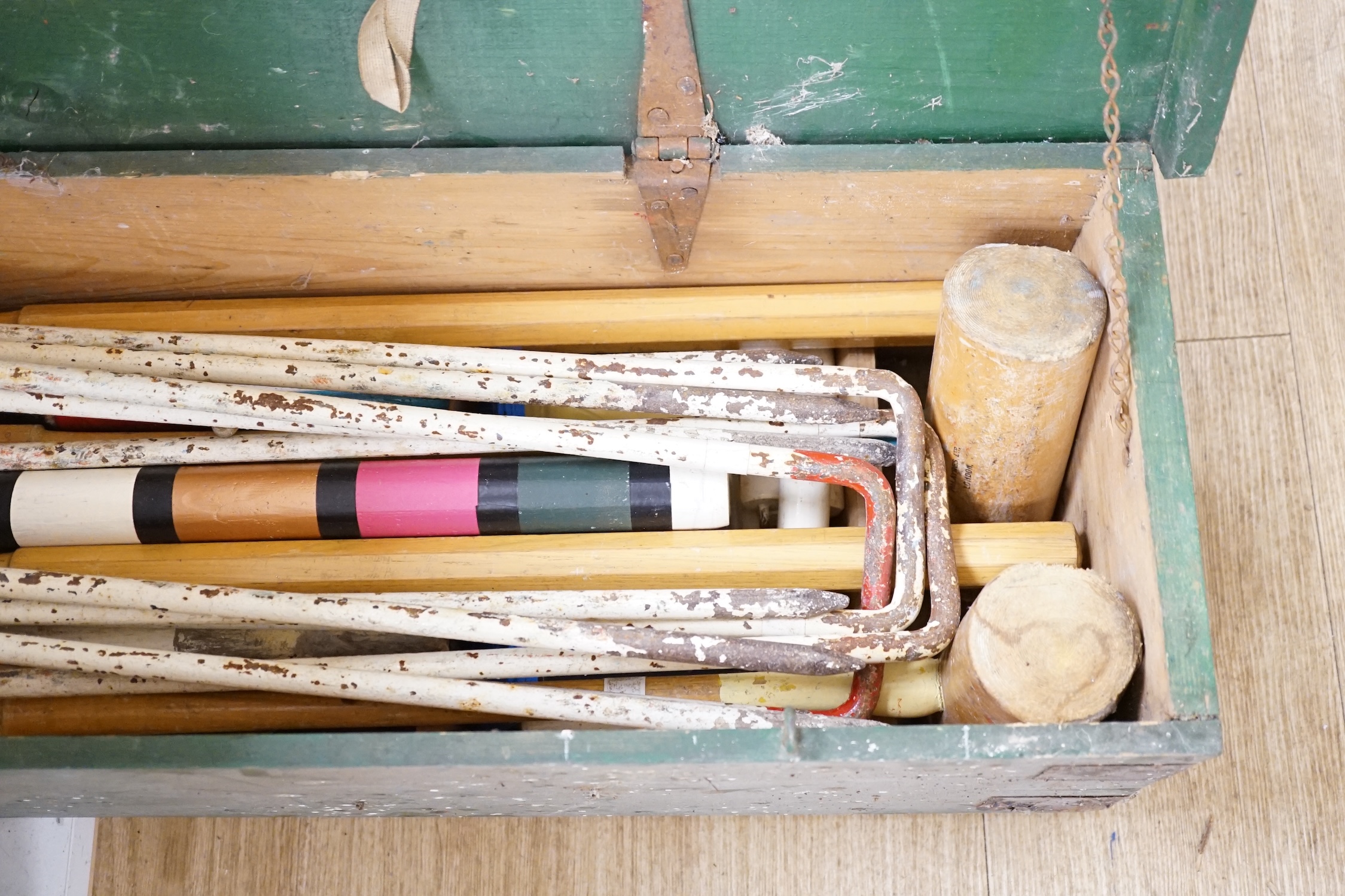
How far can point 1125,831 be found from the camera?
4.39ft

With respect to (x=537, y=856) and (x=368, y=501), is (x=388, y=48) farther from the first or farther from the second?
(x=537, y=856)

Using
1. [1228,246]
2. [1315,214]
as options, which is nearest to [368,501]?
[1228,246]

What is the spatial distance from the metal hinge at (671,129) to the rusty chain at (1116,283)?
1.19 ft

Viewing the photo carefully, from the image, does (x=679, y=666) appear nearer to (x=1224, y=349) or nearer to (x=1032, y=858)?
(x=1032, y=858)

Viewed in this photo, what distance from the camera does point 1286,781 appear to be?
1.37 metres

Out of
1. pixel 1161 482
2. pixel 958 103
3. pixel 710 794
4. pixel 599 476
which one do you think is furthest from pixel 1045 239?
pixel 710 794

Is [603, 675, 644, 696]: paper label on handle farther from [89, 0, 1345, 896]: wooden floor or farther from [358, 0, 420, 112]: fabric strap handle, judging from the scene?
[358, 0, 420, 112]: fabric strap handle

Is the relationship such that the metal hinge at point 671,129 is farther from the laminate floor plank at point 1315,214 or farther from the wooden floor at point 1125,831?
the laminate floor plank at point 1315,214

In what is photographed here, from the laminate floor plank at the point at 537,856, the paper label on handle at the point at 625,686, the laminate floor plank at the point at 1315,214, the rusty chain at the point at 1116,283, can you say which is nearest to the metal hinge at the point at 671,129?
the rusty chain at the point at 1116,283

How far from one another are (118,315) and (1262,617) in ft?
4.50

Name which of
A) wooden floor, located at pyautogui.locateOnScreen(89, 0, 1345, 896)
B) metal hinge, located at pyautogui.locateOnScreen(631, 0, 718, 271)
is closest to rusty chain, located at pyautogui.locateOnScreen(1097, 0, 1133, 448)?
metal hinge, located at pyautogui.locateOnScreen(631, 0, 718, 271)

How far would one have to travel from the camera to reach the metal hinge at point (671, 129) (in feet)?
3.54

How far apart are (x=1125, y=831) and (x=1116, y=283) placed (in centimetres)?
65

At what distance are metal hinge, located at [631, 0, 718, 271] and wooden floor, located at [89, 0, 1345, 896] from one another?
2.24ft
